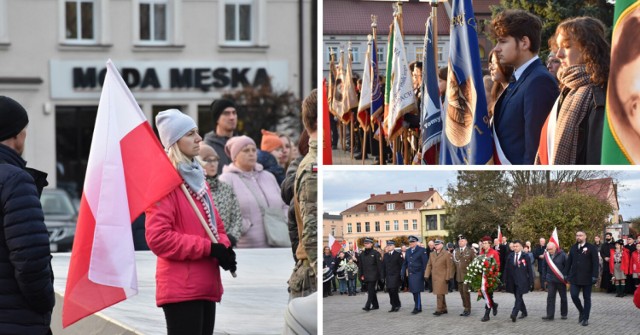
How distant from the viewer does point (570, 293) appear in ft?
16.2

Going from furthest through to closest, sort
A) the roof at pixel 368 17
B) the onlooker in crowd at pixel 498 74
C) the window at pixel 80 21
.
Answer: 1. the window at pixel 80 21
2. the onlooker in crowd at pixel 498 74
3. the roof at pixel 368 17

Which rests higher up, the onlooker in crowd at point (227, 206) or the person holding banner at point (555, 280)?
the person holding banner at point (555, 280)

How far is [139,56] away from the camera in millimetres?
31719

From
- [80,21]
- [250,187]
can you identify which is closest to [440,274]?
[250,187]

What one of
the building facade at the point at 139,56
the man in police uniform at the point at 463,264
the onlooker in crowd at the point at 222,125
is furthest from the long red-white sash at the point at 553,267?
the building facade at the point at 139,56

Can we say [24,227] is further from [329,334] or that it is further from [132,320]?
[132,320]

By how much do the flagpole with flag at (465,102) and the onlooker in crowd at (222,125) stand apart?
677 cm

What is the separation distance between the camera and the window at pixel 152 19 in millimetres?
32094

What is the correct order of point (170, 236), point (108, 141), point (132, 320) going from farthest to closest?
point (132, 320) → point (108, 141) → point (170, 236)

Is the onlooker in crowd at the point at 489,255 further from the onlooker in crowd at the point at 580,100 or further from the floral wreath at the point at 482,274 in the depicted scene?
the onlooker in crowd at the point at 580,100

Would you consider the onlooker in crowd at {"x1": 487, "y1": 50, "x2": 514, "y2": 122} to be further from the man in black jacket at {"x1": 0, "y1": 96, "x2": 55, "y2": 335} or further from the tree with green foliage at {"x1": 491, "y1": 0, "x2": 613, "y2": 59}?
the man in black jacket at {"x1": 0, "y1": 96, "x2": 55, "y2": 335}

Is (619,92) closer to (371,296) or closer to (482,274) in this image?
(482,274)

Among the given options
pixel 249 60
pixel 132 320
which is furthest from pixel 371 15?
pixel 249 60

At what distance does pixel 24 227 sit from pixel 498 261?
73.7 inches
